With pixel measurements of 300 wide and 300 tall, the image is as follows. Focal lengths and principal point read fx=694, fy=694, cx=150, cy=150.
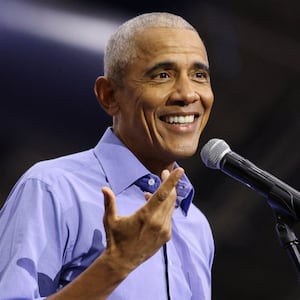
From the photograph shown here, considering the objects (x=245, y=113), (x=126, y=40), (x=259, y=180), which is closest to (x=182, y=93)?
(x=126, y=40)

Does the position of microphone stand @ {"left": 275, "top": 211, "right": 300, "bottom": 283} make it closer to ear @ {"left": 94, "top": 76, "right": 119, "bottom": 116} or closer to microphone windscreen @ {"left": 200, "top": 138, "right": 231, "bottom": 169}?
microphone windscreen @ {"left": 200, "top": 138, "right": 231, "bottom": 169}

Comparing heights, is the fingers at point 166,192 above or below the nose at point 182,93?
below

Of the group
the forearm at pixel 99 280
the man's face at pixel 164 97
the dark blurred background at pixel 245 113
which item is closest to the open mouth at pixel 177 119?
the man's face at pixel 164 97

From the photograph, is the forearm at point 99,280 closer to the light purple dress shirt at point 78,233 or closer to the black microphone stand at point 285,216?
the light purple dress shirt at point 78,233

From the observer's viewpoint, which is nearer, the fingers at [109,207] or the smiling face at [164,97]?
the fingers at [109,207]

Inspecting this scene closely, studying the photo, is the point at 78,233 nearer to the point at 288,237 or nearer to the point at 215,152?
the point at 215,152

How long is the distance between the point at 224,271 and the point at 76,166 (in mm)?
1175

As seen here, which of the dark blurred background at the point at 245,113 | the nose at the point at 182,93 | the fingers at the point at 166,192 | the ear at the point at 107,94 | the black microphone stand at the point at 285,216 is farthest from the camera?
the dark blurred background at the point at 245,113

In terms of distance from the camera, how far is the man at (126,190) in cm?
136

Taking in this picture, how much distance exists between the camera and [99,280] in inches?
47.6

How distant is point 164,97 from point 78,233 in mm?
377

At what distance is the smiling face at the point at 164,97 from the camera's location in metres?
1.59

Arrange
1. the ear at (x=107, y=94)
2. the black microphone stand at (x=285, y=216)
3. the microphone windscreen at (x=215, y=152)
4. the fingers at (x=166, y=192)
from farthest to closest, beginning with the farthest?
the ear at (x=107, y=94), the microphone windscreen at (x=215, y=152), the black microphone stand at (x=285, y=216), the fingers at (x=166, y=192)

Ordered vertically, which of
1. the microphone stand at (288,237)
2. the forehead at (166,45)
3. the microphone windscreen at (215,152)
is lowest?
the microphone stand at (288,237)
